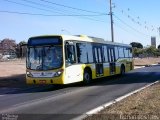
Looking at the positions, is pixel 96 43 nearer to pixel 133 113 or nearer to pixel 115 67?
pixel 115 67

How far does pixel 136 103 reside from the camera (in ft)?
44.4

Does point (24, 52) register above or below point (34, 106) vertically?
above

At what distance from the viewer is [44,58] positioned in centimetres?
2272

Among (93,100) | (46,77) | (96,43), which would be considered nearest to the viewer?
(93,100)

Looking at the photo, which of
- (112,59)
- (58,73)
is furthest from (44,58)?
(112,59)

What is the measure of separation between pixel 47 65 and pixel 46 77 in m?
0.67

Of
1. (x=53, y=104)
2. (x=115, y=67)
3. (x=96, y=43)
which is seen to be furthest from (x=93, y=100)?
(x=115, y=67)

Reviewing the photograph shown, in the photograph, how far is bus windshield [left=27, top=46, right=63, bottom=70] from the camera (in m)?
22.5

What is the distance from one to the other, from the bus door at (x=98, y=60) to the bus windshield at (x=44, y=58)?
5079 mm

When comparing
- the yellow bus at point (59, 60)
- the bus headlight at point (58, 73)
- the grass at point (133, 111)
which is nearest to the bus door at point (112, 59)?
the yellow bus at point (59, 60)

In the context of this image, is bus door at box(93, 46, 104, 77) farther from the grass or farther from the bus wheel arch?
the grass

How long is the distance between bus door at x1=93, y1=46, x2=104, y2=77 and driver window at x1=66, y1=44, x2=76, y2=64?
3761mm

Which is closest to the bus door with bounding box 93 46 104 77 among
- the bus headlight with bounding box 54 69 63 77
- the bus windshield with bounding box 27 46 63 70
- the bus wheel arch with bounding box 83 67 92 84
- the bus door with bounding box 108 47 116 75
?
the bus wheel arch with bounding box 83 67 92 84

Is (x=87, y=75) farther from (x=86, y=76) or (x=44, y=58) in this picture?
A: (x=44, y=58)
